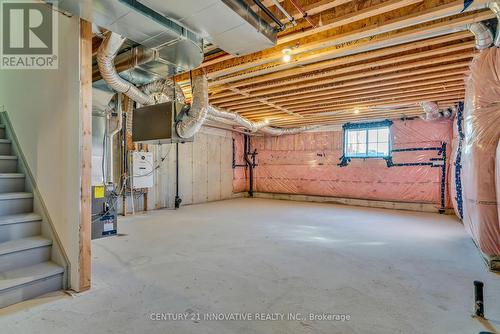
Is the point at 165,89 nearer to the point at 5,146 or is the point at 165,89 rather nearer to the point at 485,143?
the point at 5,146

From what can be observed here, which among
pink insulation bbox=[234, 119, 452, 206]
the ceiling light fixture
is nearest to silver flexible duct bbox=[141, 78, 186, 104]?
the ceiling light fixture

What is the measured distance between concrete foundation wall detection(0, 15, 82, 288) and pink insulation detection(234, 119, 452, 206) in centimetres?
670

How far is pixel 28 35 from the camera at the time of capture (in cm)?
286

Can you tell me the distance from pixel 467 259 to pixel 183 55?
3.80m

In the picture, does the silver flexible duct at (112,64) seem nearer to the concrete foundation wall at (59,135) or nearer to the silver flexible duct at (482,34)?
the concrete foundation wall at (59,135)

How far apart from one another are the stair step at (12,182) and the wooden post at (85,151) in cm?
95

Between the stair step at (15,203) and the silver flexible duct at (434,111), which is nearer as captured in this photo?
the stair step at (15,203)

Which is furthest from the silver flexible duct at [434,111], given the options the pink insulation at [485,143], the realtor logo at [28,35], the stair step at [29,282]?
the stair step at [29,282]

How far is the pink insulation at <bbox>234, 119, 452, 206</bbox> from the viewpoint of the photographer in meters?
6.27

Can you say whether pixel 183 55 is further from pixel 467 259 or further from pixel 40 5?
pixel 467 259

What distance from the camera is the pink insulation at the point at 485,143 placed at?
262 centimetres

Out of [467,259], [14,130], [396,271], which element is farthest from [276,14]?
[467,259]

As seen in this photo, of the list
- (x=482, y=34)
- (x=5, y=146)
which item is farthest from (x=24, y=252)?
(x=482, y=34)

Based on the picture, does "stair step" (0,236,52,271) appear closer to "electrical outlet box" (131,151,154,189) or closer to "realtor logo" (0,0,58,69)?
"realtor logo" (0,0,58,69)
